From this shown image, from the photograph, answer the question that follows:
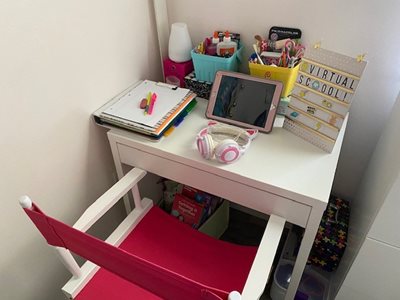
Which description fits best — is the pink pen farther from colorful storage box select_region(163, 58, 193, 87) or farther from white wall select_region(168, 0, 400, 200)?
white wall select_region(168, 0, 400, 200)

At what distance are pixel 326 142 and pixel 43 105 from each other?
0.81 metres

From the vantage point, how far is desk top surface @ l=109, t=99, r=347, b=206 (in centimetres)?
80

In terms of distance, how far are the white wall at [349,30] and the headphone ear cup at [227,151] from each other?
0.48 meters

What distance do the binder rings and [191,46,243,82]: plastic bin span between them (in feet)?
0.27

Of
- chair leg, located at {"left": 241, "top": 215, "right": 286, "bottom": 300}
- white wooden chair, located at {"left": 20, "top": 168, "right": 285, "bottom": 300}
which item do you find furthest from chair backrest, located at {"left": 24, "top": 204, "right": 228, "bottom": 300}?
chair leg, located at {"left": 241, "top": 215, "right": 286, "bottom": 300}

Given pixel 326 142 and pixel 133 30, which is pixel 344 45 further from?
pixel 133 30

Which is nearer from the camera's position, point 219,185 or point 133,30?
point 219,185

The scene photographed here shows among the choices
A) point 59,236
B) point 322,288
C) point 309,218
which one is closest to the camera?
point 59,236

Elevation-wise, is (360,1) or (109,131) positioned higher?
(360,1)

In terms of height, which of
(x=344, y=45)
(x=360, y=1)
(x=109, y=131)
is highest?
(x=360, y=1)

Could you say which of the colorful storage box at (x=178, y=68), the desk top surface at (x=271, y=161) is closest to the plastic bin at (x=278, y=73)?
the desk top surface at (x=271, y=161)

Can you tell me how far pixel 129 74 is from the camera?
1.13 metres

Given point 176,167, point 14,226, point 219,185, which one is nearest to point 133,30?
point 176,167

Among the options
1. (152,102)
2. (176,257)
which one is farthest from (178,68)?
(176,257)
